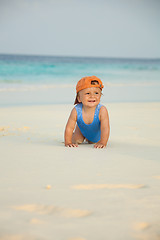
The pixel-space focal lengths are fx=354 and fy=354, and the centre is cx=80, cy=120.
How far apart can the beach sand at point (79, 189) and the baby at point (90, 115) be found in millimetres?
143

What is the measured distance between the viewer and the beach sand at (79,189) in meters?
1.57

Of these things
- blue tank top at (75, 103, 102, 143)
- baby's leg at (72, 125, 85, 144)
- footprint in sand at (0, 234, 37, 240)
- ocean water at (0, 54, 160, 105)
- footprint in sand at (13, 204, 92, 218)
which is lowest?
footprint in sand at (0, 234, 37, 240)

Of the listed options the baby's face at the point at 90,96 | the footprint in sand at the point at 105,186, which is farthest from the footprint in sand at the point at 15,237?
the baby's face at the point at 90,96

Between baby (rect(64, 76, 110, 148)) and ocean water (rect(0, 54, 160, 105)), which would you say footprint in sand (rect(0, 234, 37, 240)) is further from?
ocean water (rect(0, 54, 160, 105))

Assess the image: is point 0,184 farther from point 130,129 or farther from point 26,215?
point 130,129

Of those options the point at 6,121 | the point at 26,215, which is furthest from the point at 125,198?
the point at 6,121

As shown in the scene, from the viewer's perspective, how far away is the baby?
3.51m

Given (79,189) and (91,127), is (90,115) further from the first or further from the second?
(79,189)

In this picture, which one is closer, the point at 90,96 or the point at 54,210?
the point at 54,210

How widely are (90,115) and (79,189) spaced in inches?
61.8

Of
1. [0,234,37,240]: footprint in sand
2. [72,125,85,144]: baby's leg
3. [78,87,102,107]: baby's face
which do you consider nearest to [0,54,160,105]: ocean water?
[72,125,85,144]: baby's leg

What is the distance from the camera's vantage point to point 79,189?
6.89ft

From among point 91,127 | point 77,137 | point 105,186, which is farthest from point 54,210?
point 77,137

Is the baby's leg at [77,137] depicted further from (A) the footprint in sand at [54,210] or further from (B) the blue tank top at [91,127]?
(A) the footprint in sand at [54,210]
